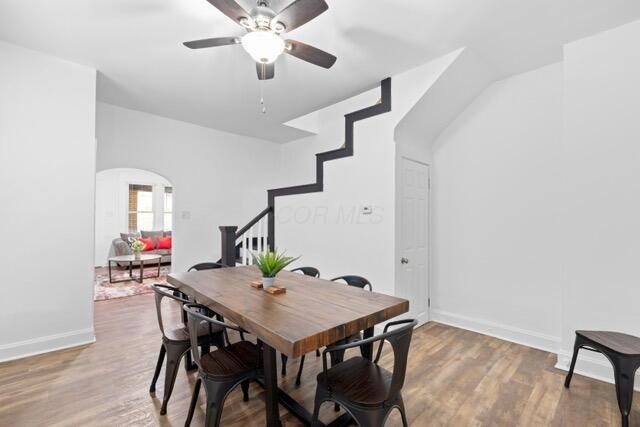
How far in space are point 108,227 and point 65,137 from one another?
565 cm

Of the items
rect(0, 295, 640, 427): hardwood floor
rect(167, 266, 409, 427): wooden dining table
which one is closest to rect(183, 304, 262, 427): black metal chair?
rect(167, 266, 409, 427): wooden dining table

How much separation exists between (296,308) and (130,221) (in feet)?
26.6

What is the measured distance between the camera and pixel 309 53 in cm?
215

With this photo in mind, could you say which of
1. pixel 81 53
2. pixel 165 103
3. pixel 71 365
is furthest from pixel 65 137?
pixel 71 365

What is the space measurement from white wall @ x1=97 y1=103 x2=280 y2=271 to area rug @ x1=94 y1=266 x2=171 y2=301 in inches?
38.9

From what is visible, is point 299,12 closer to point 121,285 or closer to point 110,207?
point 121,285

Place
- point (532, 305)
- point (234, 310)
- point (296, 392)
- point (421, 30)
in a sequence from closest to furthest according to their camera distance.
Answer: point (234, 310)
point (296, 392)
point (421, 30)
point (532, 305)

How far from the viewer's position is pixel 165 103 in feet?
13.4

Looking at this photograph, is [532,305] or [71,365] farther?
[532,305]

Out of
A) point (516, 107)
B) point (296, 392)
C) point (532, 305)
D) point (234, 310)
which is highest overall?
point (516, 107)

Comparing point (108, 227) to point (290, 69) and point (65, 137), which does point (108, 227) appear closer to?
point (65, 137)

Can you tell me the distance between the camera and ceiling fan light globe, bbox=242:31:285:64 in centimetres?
183

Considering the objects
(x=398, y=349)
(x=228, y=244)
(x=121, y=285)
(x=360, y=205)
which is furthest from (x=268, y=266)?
(x=121, y=285)

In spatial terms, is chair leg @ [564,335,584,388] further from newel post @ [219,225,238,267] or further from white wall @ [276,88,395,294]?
newel post @ [219,225,238,267]
